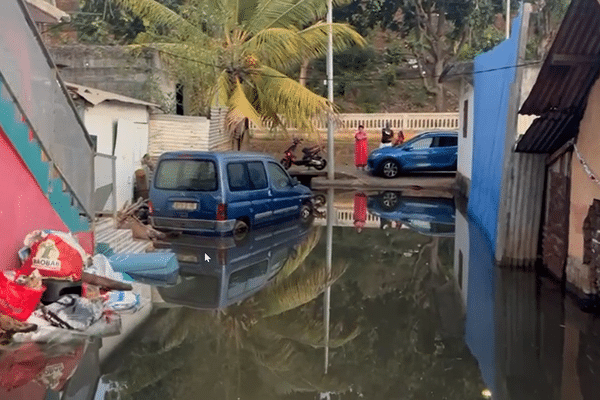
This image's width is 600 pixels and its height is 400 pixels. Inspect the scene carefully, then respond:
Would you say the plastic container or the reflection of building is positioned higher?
the plastic container

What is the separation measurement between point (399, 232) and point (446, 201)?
598 cm

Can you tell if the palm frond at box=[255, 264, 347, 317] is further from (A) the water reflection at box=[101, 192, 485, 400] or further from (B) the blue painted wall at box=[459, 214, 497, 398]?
(B) the blue painted wall at box=[459, 214, 497, 398]

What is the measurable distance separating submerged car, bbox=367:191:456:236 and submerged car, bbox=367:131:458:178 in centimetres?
279

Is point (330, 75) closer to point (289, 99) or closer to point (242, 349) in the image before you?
point (289, 99)

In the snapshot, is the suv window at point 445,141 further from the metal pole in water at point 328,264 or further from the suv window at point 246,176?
the suv window at point 246,176

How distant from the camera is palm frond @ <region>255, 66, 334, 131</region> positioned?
837 inches

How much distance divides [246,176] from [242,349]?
277 inches

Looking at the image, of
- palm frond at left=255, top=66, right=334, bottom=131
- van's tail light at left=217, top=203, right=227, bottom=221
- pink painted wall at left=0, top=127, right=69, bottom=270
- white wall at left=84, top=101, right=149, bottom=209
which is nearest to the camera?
pink painted wall at left=0, top=127, right=69, bottom=270

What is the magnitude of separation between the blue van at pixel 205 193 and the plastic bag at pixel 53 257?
17.0 feet

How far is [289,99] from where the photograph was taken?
70.0 ft

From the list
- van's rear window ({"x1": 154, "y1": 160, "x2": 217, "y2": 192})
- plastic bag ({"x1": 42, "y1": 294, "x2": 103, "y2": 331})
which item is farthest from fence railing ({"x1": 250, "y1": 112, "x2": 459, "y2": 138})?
plastic bag ({"x1": 42, "y1": 294, "x2": 103, "y2": 331})

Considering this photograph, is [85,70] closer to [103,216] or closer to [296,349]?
[103,216]

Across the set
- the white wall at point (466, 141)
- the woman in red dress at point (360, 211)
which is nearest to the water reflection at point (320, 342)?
the woman in red dress at point (360, 211)

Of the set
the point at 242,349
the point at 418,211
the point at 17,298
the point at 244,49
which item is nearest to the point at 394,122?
the point at 244,49
